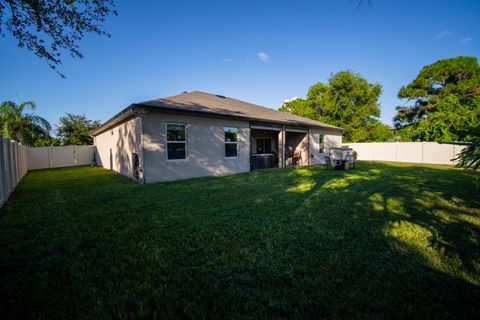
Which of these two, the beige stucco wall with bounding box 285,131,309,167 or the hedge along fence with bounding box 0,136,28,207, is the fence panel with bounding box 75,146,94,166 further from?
the beige stucco wall with bounding box 285,131,309,167

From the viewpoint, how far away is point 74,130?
91.3 feet

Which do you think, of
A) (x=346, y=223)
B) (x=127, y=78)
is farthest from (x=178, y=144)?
(x=127, y=78)

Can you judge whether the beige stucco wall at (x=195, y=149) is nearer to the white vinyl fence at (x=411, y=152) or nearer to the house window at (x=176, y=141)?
the house window at (x=176, y=141)

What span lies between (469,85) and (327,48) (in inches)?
764

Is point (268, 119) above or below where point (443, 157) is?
above

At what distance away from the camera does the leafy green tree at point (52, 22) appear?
13.4 ft

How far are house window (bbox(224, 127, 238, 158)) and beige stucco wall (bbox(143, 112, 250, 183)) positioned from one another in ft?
0.72

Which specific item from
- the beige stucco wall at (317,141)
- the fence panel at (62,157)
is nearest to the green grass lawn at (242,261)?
the beige stucco wall at (317,141)

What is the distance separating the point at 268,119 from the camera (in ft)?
40.0

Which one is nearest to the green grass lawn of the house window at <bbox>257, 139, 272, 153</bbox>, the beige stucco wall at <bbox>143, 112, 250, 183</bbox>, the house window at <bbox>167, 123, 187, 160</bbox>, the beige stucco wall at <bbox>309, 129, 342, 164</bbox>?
the beige stucco wall at <bbox>143, 112, 250, 183</bbox>

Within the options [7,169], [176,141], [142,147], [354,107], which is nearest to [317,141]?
[176,141]

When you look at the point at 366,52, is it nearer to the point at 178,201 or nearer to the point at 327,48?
the point at 327,48

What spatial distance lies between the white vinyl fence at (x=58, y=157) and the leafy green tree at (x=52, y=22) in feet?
56.6

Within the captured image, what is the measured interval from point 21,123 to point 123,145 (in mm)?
13663
